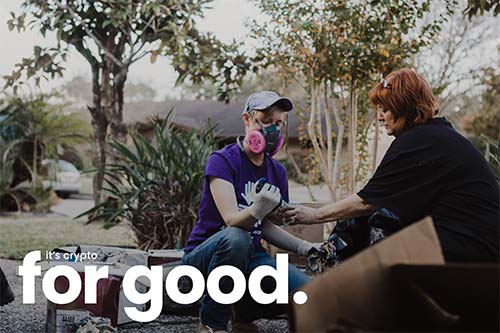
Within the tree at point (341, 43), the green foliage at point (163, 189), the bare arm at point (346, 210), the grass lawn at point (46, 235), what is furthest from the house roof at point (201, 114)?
the bare arm at point (346, 210)

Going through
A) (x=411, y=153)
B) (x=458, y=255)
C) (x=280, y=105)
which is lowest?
(x=458, y=255)

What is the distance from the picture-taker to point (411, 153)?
2736 millimetres

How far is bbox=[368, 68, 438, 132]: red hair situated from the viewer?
9.39 feet

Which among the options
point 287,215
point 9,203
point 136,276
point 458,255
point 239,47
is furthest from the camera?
point 9,203

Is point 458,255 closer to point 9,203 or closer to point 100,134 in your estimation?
point 100,134

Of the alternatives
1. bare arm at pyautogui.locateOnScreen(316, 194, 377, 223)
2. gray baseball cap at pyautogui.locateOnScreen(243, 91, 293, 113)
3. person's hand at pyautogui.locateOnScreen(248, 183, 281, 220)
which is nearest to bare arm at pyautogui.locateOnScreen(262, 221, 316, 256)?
bare arm at pyautogui.locateOnScreen(316, 194, 377, 223)

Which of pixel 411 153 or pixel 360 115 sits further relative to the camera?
pixel 360 115

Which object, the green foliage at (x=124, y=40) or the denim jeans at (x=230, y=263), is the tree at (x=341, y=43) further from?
the denim jeans at (x=230, y=263)

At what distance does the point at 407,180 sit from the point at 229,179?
A: 0.84 m

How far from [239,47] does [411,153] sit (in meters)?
5.57

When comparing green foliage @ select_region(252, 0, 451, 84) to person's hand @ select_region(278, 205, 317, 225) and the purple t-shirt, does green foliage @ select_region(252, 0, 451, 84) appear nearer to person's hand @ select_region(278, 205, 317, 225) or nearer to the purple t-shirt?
the purple t-shirt

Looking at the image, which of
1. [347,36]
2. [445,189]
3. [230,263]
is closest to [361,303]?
[445,189]

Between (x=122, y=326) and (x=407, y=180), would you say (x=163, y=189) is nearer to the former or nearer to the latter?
(x=122, y=326)

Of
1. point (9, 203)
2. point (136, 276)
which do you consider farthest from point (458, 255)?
point (9, 203)
